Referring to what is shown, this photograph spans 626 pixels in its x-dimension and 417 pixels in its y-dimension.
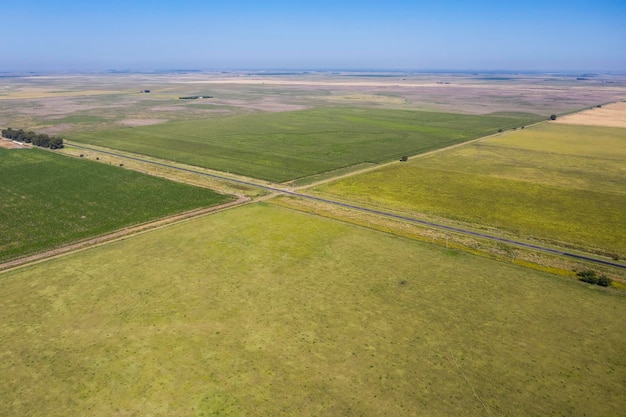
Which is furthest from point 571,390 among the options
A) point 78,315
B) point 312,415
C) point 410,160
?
point 410,160

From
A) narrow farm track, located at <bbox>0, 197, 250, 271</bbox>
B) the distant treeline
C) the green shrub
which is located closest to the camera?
the green shrub

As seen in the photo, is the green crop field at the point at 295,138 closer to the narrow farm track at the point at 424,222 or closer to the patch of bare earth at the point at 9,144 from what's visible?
the narrow farm track at the point at 424,222

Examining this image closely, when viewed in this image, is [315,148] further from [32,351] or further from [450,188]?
[32,351]

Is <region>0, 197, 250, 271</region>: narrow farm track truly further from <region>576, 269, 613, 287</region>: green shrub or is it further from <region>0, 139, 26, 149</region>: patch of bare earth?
<region>0, 139, 26, 149</region>: patch of bare earth

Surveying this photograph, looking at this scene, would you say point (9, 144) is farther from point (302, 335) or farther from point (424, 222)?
point (302, 335)

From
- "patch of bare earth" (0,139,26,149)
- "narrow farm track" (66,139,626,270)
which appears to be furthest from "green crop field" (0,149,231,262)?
"patch of bare earth" (0,139,26,149)

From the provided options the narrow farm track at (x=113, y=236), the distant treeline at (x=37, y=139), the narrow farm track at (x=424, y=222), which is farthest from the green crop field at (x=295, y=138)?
the narrow farm track at (x=113, y=236)
